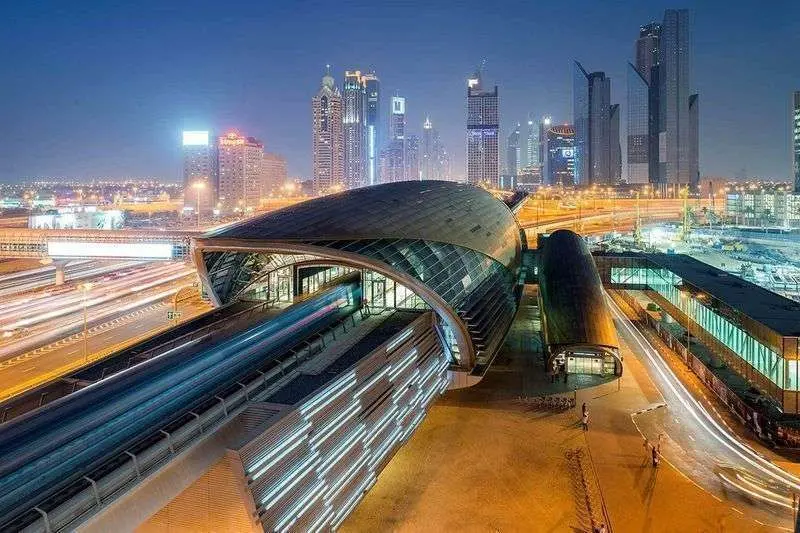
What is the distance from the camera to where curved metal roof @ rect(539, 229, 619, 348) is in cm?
3036

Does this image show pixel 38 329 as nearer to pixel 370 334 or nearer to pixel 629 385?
pixel 370 334

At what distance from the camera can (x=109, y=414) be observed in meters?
12.8

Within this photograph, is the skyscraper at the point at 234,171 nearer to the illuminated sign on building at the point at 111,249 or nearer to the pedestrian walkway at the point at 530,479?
the illuminated sign on building at the point at 111,249

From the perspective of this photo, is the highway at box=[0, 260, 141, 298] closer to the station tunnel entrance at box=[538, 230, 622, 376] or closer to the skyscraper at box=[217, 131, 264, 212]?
the station tunnel entrance at box=[538, 230, 622, 376]

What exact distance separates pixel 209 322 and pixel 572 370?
20243mm

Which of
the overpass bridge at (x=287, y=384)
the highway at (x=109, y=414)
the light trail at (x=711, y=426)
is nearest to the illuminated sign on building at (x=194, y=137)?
the overpass bridge at (x=287, y=384)

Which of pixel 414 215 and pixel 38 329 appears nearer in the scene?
pixel 414 215

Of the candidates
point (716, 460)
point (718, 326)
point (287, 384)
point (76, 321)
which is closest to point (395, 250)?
point (287, 384)

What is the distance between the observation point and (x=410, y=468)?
67.0ft

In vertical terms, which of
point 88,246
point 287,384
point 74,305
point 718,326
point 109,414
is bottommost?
point 74,305

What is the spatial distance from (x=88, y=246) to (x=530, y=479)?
55.6m

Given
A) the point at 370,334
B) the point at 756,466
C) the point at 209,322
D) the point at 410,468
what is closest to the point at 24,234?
the point at 209,322

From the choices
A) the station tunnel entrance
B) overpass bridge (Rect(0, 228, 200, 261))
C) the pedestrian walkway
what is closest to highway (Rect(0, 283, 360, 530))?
the pedestrian walkway

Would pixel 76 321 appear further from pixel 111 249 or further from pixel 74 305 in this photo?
pixel 111 249
